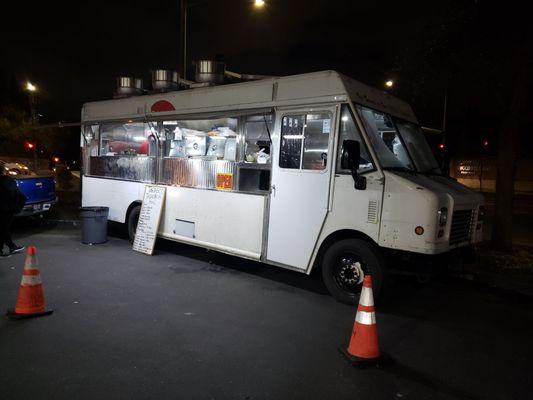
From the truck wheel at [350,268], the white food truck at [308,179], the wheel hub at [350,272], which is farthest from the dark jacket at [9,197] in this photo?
the wheel hub at [350,272]

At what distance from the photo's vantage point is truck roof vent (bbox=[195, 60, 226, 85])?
8.01 metres

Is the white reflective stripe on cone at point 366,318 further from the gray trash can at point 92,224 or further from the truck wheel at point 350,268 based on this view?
the gray trash can at point 92,224

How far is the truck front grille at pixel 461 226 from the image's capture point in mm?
5387

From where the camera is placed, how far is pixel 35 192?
1004 centimetres

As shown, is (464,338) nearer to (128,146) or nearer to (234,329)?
(234,329)

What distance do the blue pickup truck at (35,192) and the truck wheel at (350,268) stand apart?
24.3 ft

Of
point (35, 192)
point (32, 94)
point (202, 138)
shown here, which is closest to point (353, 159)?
point (202, 138)

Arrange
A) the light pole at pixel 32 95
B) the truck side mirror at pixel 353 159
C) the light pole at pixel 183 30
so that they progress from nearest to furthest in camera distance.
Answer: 1. the truck side mirror at pixel 353 159
2. the light pole at pixel 183 30
3. the light pole at pixel 32 95

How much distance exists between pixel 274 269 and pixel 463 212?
10.5 ft

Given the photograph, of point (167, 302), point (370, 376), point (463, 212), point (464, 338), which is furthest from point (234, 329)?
point (463, 212)

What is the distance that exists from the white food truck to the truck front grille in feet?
0.05

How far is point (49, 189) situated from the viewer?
10562 millimetres

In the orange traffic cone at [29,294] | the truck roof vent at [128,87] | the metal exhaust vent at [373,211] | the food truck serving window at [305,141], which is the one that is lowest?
the orange traffic cone at [29,294]

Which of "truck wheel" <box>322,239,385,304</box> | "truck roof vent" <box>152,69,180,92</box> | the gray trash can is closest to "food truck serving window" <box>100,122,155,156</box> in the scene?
"truck roof vent" <box>152,69,180,92</box>
